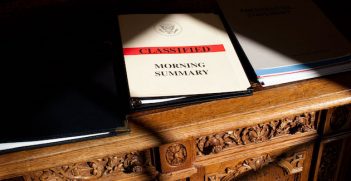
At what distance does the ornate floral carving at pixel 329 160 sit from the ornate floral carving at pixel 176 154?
332 mm

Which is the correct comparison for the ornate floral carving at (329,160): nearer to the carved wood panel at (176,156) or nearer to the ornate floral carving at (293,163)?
the ornate floral carving at (293,163)

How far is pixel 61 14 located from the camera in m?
0.95

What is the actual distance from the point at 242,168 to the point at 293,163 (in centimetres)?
12

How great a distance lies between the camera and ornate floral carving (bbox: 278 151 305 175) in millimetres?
894

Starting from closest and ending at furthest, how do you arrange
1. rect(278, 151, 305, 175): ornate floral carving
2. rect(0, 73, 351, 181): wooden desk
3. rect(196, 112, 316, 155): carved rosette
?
rect(0, 73, 351, 181): wooden desk, rect(196, 112, 316, 155): carved rosette, rect(278, 151, 305, 175): ornate floral carving

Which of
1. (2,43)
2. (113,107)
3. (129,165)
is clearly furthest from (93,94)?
(2,43)

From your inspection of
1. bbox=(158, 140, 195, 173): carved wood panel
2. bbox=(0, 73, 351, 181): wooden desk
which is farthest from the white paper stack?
bbox=(158, 140, 195, 173): carved wood panel

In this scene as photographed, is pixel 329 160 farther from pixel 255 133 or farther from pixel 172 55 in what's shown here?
pixel 172 55

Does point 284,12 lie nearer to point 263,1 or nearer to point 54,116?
point 263,1

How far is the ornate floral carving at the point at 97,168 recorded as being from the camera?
0.74m

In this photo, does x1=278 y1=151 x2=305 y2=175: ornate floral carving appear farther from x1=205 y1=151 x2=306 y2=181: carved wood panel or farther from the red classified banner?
the red classified banner

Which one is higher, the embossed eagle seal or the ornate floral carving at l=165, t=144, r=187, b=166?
the embossed eagle seal

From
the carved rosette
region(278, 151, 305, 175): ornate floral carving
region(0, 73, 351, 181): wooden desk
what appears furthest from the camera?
region(278, 151, 305, 175): ornate floral carving

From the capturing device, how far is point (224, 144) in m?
0.81
